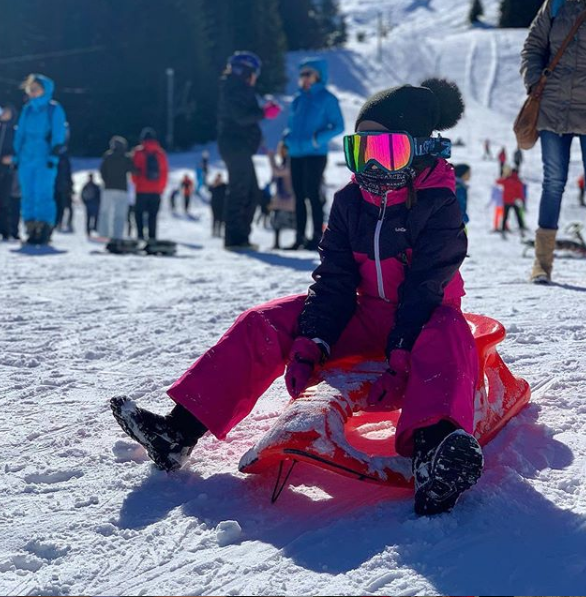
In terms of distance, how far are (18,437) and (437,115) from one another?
1.57m

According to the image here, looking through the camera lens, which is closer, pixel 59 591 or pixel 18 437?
pixel 59 591

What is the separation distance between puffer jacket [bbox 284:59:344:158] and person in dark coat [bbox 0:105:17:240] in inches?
161

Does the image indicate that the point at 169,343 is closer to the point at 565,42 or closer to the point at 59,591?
the point at 59,591

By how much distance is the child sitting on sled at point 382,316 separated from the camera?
212 cm

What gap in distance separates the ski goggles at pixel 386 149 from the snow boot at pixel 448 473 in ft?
2.73

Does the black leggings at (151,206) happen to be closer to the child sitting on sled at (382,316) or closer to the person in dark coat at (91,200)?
the person in dark coat at (91,200)

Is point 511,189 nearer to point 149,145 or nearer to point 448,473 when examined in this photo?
point 149,145

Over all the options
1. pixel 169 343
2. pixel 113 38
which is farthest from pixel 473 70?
pixel 169 343

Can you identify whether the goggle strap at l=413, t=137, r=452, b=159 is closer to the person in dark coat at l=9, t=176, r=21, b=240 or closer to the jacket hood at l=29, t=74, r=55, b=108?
the jacket hood at l=29, t=74, r=55, b=108

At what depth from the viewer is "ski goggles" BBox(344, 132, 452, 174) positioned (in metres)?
2.37

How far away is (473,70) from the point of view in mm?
53344

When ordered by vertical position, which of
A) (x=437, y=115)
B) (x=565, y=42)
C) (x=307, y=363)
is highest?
(x=565, y=42)

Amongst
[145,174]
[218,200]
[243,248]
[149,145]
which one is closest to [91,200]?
[218,200]

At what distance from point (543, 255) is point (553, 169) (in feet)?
1.79
